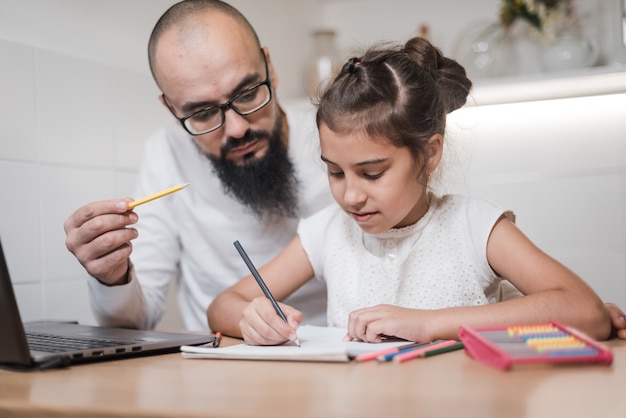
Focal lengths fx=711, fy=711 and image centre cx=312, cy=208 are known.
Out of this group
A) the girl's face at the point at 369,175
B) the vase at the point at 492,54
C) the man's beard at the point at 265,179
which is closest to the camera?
the girl's face at the point at 369,175

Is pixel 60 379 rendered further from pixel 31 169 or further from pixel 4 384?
pixel 31 169

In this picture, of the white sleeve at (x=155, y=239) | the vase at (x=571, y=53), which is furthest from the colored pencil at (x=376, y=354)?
the vase at (x=571, y=53)

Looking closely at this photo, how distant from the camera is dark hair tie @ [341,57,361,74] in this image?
1.31 m

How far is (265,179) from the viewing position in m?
1.71

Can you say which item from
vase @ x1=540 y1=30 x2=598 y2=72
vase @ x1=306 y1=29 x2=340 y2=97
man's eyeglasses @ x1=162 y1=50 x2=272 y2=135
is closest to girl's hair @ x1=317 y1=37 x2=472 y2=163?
man's eyeglasses @ x1=162 y1=50 x2=272 y2=135

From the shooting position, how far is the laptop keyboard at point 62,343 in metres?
1.05

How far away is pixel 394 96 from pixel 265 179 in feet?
1.72

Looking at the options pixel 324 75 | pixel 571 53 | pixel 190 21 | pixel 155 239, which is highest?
pixel 324 75

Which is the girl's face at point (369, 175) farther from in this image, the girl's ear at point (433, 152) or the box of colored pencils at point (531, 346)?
the box of colored pencils at point (531, 346)

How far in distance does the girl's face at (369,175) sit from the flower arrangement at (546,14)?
1.30 metres

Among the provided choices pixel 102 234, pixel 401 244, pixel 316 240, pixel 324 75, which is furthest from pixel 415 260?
pixel 324 75

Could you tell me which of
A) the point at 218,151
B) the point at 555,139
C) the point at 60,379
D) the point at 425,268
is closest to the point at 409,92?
the point at 425,268

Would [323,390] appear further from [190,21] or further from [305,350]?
[190,21]

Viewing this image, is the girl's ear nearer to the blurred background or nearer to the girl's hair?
the girl's hair
